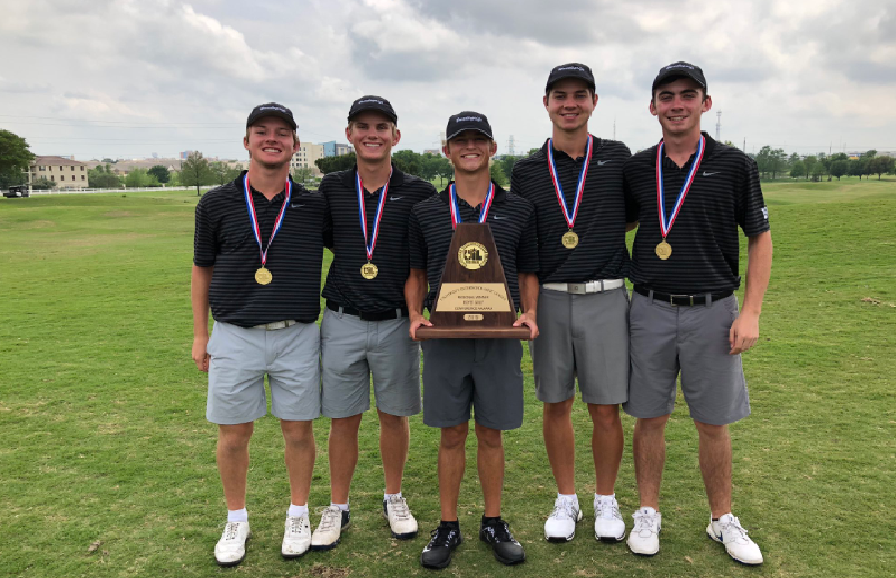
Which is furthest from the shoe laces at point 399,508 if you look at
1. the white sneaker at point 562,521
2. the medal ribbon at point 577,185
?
the medal ribbon at point 577,185

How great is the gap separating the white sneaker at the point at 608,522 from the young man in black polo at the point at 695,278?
0.08 meters

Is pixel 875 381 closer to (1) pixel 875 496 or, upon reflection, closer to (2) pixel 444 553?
(1) pixel 875 496

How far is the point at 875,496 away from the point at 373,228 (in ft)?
11.8

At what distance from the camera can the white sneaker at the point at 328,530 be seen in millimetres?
3771

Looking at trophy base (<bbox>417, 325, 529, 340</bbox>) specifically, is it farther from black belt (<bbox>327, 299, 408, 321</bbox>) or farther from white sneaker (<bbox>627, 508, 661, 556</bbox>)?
white sneaker (<bbox>627, 508, 661, 556</bbox>)

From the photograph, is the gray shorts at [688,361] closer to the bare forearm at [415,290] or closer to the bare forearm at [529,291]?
the bare forearm at [529,291]

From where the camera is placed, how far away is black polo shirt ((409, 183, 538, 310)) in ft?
11.7

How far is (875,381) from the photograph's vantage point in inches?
259

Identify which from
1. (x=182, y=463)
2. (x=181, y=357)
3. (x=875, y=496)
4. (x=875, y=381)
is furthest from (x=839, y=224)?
(x=182, y=463)

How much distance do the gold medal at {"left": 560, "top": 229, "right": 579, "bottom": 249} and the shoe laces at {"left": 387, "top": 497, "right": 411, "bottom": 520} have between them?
185cm

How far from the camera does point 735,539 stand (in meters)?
3.62

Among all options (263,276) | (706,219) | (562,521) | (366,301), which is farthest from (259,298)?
(706,219)

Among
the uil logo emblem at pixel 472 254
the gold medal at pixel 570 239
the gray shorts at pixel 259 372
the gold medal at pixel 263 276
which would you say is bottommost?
the gray shorts at pixel 259 372

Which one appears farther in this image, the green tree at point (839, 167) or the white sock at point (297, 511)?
the green tree at point (839, 167)
